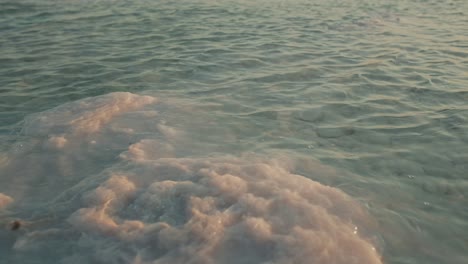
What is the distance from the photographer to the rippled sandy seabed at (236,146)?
12.5ft

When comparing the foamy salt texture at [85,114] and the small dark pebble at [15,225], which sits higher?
the small dark pebble at [15,225]

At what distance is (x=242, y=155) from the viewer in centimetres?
540

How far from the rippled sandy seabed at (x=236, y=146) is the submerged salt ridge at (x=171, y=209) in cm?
2

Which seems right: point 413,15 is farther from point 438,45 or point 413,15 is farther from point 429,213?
point 429,213

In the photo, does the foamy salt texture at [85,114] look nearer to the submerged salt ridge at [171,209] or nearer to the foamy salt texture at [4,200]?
the submerged salt ridge at [171,209]

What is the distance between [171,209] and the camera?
4141 millimetres

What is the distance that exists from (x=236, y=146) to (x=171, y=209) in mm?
1784

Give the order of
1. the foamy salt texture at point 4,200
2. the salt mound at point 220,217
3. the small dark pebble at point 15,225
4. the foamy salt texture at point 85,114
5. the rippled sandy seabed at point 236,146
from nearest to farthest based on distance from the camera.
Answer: the salt mound at point 220,217 < the rippled sandy seabed at point 236,146 < the small dark pebble at point 15,225 < the foamy salt texture at point 4,200 < the foamy salt texture at point 85,114

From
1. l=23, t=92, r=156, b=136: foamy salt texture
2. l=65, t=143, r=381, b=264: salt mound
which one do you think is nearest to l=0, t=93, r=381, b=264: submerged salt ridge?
l=65, t=143, r=381, b=264: salt mound

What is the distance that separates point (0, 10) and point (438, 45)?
532 inches

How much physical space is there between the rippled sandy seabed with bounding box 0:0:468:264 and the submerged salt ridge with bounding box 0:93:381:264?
18mm

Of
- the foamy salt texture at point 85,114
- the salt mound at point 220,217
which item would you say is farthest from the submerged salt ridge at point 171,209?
the foamy salt texture at point 85,114

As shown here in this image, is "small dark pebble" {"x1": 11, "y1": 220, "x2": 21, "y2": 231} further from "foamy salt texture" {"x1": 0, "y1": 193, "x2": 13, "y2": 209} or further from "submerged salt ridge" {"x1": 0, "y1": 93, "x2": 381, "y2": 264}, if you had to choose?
"foamy salt texture" {"x1": 0, "y1": 193, "x2": 13, "y2": 209}

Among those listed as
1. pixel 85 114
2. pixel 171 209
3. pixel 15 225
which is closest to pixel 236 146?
pixel 171 209
